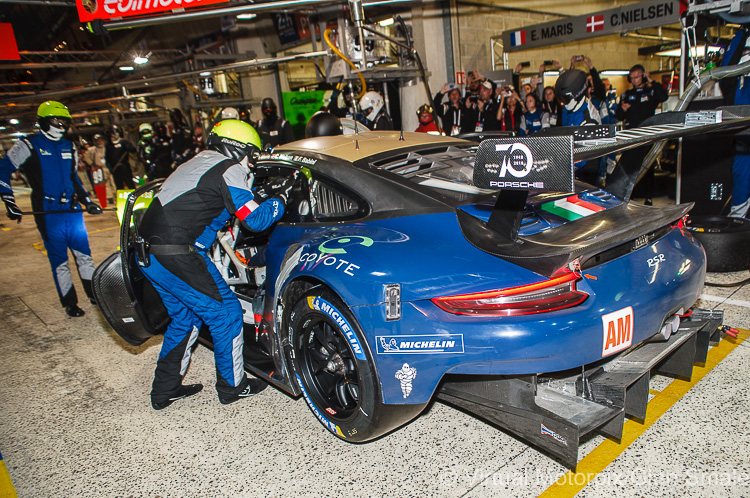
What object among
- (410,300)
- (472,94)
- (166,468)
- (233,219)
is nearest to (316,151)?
(233,219)

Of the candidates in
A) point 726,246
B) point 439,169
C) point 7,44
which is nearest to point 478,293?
point 439,169

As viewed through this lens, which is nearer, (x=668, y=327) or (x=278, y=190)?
(x=668, y=327)

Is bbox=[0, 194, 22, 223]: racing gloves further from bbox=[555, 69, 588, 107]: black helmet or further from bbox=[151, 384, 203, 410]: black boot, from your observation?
bbox=[555, 69, 588, 107]: black helmet

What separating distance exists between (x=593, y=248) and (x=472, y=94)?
841 cm

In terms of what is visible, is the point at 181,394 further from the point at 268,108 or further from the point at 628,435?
the point at 268,108

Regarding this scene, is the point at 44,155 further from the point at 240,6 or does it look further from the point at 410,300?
the point at 410,300

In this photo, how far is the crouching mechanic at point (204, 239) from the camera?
2.79m

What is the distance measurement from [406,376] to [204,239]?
65.5 inches

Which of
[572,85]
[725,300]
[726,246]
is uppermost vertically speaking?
[572,85]

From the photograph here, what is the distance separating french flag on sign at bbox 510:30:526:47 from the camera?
10.9 metres

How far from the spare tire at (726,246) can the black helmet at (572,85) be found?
224 centimetres

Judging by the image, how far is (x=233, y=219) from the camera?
3627 mm

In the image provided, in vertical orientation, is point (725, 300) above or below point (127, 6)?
below

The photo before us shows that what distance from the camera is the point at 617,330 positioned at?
1.94m
